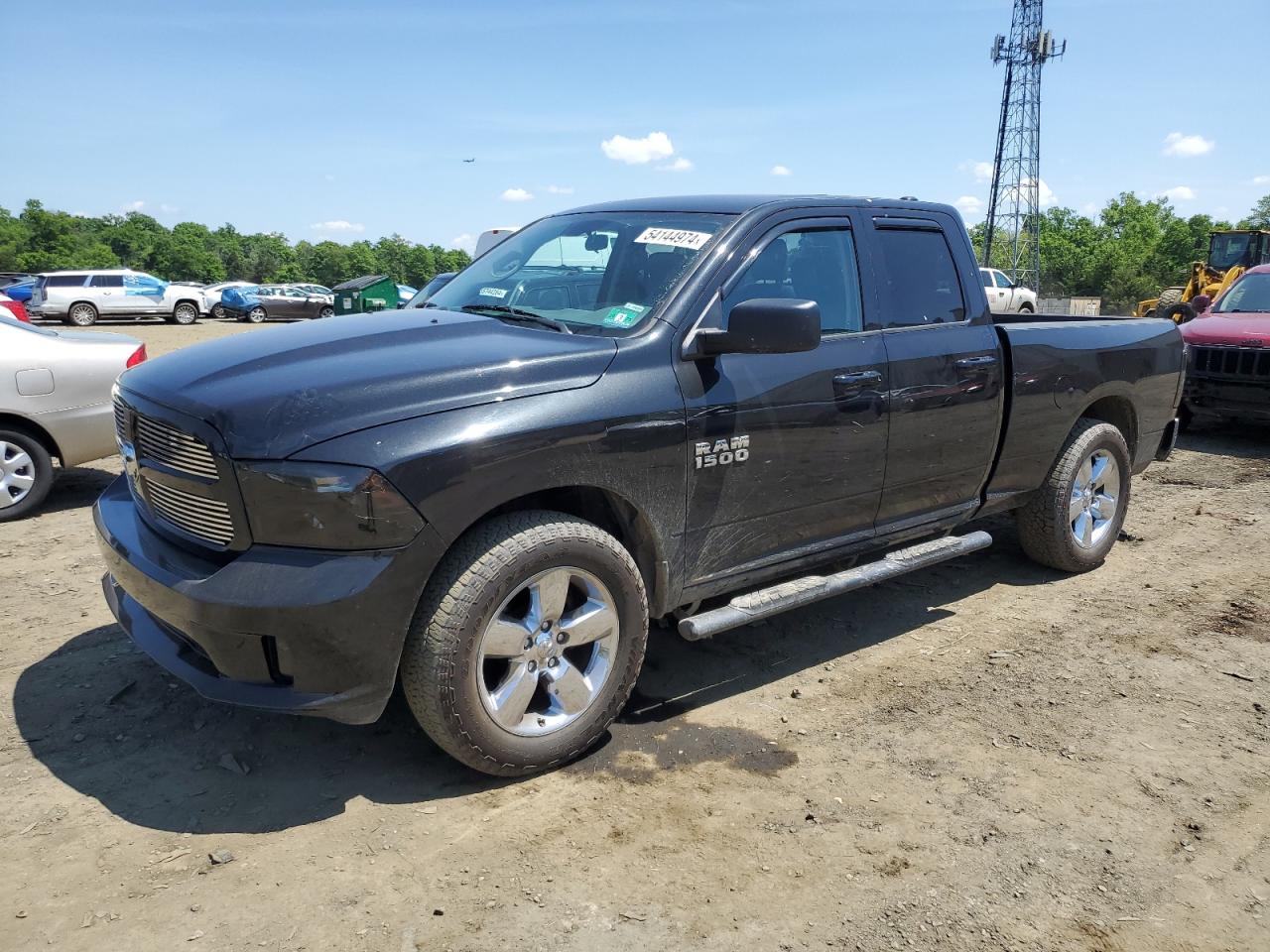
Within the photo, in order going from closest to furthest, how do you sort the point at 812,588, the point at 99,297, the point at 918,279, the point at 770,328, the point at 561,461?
the point at 561,461 → the point at 770,328 → the point at 812,588 → the point at 918,279 → the point at 99,297

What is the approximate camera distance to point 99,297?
2967 cm

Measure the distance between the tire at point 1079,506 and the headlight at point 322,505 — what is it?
3.90 m

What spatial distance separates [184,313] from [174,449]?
1295 inches

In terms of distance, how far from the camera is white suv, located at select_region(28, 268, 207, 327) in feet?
95.4

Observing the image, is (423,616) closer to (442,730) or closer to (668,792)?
(442,730)

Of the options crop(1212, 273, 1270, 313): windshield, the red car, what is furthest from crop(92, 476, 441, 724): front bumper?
crop(1212, 273, 1270, 313): windshield

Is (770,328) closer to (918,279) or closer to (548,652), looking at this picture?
(548,652)

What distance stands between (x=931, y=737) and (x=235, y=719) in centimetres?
269

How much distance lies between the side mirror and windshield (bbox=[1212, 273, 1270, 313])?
29.9 ft

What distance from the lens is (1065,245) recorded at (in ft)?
308

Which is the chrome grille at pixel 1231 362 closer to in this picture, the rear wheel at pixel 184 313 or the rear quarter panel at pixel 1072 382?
the rear quarter panel at pixel 1072 382

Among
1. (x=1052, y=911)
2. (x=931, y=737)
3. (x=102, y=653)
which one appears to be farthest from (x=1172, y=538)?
(x=102, y=653)

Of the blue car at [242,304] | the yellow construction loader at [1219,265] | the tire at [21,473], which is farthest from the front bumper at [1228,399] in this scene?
the blue car at [242,304]

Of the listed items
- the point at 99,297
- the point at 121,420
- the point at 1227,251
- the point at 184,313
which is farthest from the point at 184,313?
the point at 121,420
